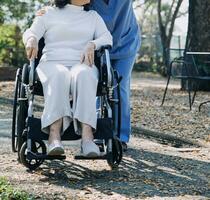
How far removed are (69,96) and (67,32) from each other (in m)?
0.55

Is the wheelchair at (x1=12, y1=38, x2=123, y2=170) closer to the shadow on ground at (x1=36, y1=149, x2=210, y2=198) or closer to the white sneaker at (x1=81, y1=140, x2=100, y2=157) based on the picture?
the white sneaker at (x1=81, y1=140, x2=100, y2=157)

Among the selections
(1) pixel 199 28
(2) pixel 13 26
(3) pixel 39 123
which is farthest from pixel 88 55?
(2) pixel 13 26

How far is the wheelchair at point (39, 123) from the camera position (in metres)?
4.32

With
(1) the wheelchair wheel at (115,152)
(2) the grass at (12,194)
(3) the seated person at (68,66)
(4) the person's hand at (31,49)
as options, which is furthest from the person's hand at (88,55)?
(2) the grass at (12,194)

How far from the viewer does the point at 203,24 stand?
1186 centimetres

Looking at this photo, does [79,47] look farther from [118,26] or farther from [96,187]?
[96,187]

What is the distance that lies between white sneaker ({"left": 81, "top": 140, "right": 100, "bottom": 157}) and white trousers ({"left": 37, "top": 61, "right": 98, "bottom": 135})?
14 centimetres

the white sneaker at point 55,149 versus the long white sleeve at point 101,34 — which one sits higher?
the long white sleeve at point 101,34

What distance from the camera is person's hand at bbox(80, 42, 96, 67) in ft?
14.8

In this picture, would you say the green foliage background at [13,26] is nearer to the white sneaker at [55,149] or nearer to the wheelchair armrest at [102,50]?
the wheelchair armrest at [102,50]

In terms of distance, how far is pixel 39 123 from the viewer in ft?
14.2

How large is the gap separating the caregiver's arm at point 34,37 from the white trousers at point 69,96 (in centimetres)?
19

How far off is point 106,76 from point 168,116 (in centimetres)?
357

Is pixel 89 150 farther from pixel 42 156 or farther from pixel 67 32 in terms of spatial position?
pixel 67 32
